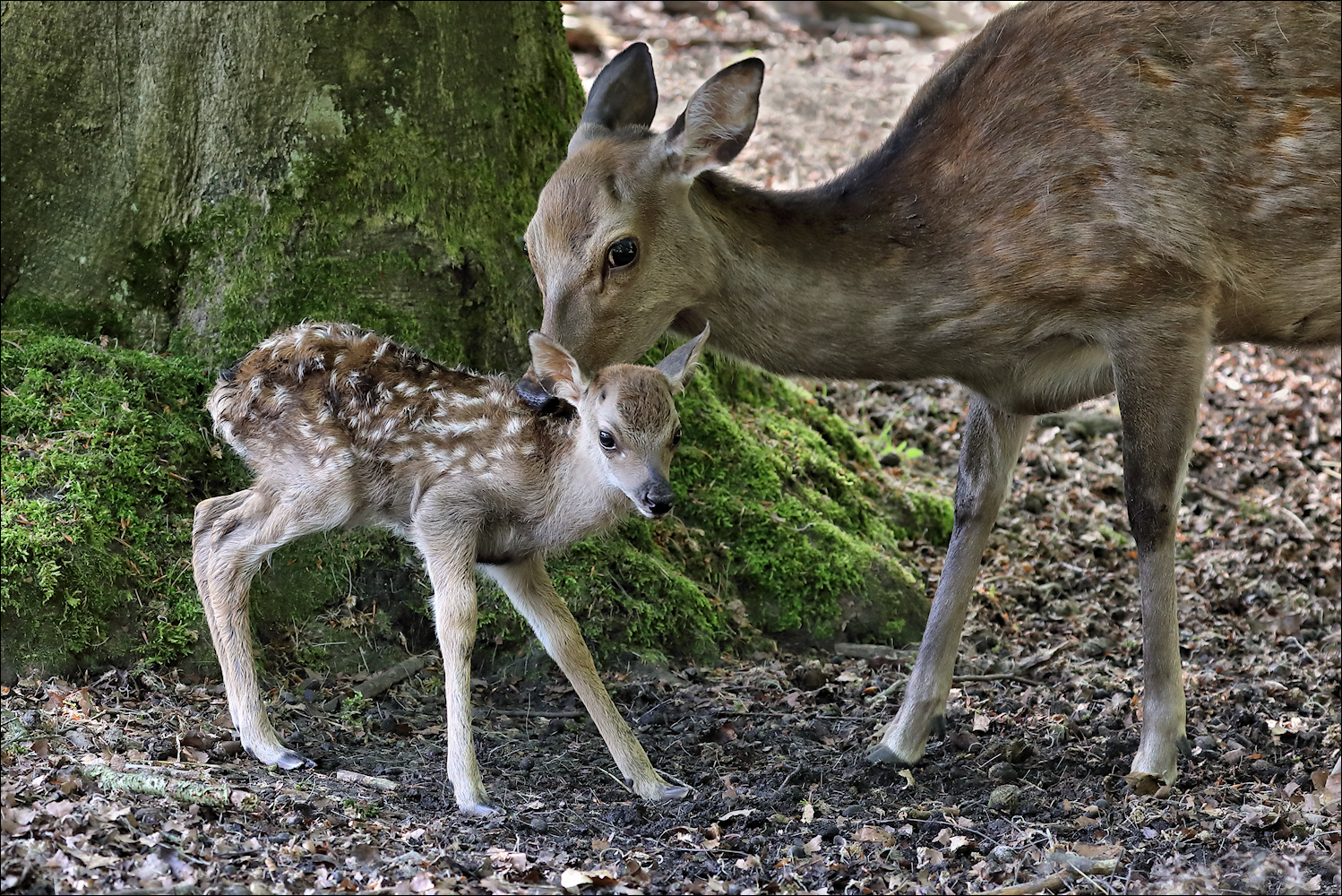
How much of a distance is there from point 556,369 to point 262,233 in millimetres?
1919

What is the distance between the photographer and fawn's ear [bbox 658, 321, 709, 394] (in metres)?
4.72

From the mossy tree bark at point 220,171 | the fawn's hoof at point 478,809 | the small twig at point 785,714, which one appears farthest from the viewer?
the mossy tree bark at point 220,171

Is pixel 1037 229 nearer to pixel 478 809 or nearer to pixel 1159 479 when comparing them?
pixel 1159 479

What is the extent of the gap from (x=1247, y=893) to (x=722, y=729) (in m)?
2.18

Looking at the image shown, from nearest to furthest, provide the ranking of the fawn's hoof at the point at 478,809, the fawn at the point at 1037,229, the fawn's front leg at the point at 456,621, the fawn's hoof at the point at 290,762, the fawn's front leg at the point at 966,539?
the fawn's hoof at the point at 478,809, the fawn's front leg at the point at 456,621, the fawn's hoof at the point at 290,762, the fawn at the point at 1037,229, the fawn's front leg at the point at 966,539

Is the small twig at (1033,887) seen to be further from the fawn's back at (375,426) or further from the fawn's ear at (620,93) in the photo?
the fawn's ear at (620,93)

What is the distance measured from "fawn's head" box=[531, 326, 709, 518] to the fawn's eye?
0.39 m

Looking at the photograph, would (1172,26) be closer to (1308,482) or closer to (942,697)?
(942,697)

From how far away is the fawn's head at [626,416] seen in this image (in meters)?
4.48

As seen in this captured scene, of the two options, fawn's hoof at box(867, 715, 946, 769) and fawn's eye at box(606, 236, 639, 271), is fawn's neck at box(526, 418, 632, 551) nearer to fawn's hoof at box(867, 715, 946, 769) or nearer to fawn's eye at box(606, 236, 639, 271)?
fawn's eye at box(606, 236, 639, 271)

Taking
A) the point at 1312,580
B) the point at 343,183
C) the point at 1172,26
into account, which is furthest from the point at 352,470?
the point at 1312,580

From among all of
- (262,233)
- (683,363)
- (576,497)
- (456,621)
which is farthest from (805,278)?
(262,233)

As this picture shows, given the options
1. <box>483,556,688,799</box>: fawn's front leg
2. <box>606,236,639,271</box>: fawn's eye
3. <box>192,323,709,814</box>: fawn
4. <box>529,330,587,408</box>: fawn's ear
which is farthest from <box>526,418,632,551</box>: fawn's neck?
<box>606,236,639,271</box>: fawn's eye

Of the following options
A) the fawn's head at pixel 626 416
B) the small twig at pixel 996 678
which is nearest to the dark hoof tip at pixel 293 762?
the fawn's head at pixel 626 416
